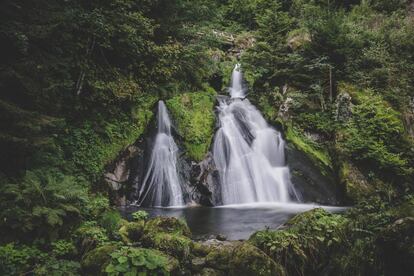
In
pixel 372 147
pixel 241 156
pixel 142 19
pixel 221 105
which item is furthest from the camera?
pixel 221 105

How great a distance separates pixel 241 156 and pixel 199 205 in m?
2.67

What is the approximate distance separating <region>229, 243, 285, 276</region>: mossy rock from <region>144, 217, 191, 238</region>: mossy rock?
133cm

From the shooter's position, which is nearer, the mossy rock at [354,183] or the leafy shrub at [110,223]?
the leafy shrub at [110,223]

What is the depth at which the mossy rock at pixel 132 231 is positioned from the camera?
4.94 meters

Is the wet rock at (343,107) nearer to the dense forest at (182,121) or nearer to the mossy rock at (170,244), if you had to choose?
the dense forest at (182,121)

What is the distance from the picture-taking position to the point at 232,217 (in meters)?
8.39

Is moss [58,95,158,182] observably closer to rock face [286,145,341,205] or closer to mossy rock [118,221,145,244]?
mossy rock [118,221,145,244]

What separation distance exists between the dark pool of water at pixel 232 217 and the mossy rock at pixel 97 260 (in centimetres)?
235

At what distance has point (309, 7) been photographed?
20688 millimetres

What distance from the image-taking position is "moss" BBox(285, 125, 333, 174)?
11.4 metres

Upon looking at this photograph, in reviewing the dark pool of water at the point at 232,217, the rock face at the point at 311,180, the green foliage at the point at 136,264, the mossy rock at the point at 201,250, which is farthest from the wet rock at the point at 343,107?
the green foliage at the point at 136,264

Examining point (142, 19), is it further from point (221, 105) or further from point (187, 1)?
point (221, 105)

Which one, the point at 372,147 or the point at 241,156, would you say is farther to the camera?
the point at 241,156

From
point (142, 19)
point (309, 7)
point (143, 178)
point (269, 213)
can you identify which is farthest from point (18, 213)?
point (309, 7)
